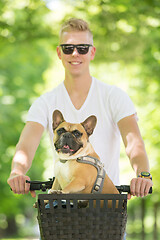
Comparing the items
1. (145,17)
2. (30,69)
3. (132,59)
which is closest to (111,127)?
(145,17)

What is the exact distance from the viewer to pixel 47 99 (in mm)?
3320

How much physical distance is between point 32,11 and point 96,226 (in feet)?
22.8

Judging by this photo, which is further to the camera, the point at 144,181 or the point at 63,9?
the point at 63,9

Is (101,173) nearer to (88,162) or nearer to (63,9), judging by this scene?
(88,162)

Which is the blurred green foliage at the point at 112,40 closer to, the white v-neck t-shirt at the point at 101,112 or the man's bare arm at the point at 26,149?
the white v-neck t-shirt at the point at 101,112

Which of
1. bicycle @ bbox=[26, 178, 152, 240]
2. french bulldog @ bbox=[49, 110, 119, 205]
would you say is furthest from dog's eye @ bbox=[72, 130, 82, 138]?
bicycle @ bbox=[26, 178, 152, 240]

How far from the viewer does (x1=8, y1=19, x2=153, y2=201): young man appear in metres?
3.13

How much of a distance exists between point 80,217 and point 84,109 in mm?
986

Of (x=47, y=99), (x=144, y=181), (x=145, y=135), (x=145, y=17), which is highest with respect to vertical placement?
(x=145, y=17)

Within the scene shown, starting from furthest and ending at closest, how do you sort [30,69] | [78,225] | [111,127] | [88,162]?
[30,69] < [111,127] < [88,162] < [78,225]

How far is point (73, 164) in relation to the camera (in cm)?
259

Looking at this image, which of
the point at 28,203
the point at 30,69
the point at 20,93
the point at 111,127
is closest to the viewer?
the point at 111,127

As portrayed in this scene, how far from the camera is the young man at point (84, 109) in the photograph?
3133 mm

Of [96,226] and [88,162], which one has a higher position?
[88,162]
